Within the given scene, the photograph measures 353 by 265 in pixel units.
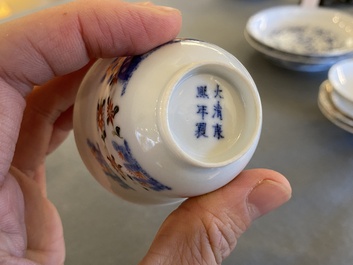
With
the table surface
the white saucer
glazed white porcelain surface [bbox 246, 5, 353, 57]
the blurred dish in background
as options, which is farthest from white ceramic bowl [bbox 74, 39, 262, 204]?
the blurred dish in background

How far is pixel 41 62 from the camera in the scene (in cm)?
43

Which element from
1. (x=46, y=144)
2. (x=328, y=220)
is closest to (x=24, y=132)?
(x=46, y=144)

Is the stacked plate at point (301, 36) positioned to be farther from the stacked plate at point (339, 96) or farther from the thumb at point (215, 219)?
the thumb at point (215, 219)

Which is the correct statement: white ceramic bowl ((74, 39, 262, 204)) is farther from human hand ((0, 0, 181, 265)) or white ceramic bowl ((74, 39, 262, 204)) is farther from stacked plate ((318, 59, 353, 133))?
stacked plate ((318, 59, 353, 133))

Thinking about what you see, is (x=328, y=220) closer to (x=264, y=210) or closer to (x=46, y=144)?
(x=264, y=210)

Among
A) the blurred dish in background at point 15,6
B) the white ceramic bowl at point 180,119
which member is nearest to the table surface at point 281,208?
the white ceramic bowl at point 180,119

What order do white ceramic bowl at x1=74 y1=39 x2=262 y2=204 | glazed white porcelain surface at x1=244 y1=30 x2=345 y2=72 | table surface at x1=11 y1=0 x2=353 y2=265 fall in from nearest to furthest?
white ceramic bowl at x1=74 y1=39 x2=262 y2=204
table surface at x1=11 y1=0 x2=353 y2=265
glazed white porcelain surface at x1=244 y1=30 x2=345 y2=72

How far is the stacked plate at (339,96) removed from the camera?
63 cm

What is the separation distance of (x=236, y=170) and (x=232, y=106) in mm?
57

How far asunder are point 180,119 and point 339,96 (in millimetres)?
385

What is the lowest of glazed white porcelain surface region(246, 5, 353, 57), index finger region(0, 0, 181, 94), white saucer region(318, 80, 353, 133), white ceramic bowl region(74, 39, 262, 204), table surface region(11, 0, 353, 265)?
table surface region(11, 0, 353, 265)

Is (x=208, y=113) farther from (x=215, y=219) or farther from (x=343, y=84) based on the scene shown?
(x=343, y=84)

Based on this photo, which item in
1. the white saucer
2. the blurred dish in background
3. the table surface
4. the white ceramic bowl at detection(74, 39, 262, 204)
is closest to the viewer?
the white ceramic bowl at detection(74, 39, 262, 204)

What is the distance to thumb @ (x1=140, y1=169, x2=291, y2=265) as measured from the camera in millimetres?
404
